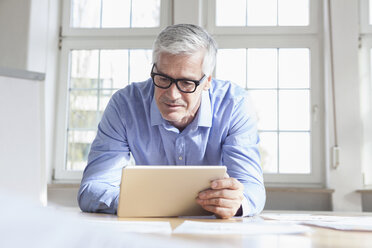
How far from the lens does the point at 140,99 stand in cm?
190

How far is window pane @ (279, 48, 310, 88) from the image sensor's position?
3.09 m

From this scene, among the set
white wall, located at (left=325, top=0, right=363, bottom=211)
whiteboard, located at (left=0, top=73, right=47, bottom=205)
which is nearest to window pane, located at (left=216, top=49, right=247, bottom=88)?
white wall, located at (left=325, top=0, right=363, bottom=211)

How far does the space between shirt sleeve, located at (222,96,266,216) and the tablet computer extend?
285mm

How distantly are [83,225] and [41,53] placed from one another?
322 cm

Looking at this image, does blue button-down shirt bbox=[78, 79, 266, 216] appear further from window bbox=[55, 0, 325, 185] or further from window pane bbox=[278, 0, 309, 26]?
window pane bbox=[278, 0, 309, 26]

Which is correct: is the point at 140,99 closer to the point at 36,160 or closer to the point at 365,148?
the point at 36,160

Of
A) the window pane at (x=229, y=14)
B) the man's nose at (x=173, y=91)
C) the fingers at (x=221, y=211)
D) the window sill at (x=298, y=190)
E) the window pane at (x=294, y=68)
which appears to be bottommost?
the window sill at (x=298, y=190)

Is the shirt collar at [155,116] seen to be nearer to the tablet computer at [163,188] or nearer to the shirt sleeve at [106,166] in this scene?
the shirt sleeve at [106,166]

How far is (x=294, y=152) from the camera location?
3055mm

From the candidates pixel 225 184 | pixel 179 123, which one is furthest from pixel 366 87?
pixel 225 184

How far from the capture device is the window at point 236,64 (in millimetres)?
3049

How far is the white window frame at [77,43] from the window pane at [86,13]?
6cm

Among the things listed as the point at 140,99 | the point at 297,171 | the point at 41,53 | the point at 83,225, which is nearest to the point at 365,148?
the point at 297,171

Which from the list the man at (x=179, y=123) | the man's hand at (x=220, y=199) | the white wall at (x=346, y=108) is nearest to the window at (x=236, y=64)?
the white wall at (x=346, y=108)
